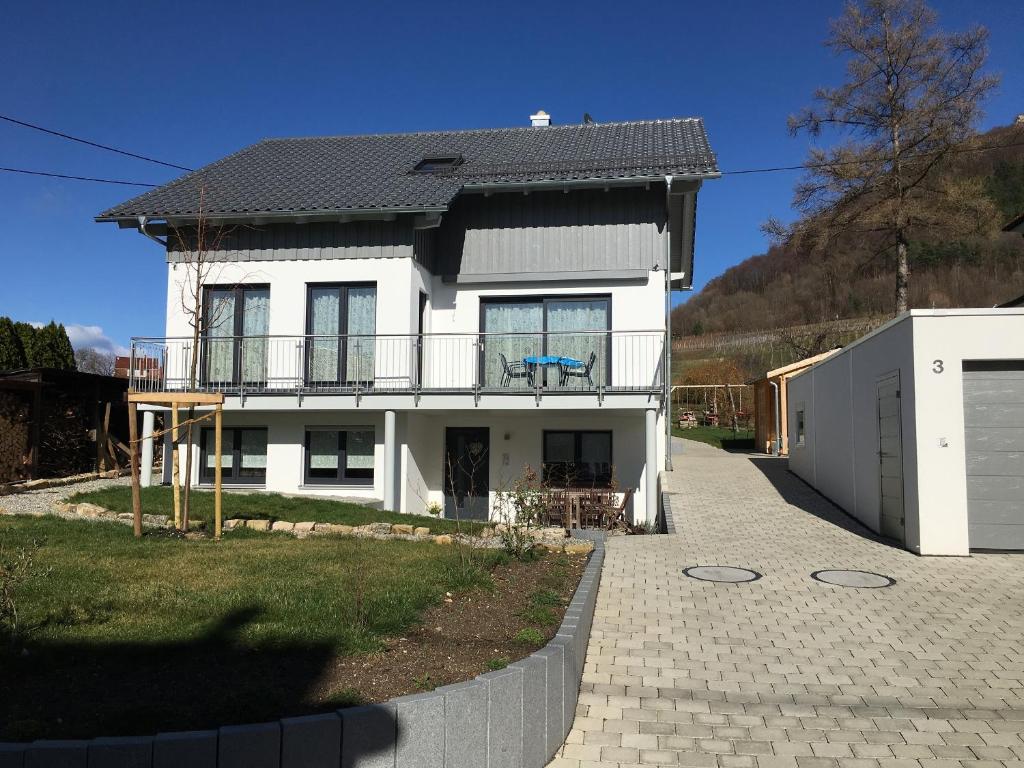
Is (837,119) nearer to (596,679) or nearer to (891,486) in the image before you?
(891,486)

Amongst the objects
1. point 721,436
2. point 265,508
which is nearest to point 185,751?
point 265,508

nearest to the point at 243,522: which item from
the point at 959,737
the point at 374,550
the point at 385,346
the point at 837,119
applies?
the point at 374,550

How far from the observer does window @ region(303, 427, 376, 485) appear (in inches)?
557

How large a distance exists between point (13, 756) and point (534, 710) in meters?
2.31

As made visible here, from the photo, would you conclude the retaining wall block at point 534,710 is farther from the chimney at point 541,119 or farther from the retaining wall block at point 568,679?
the chimney at point 541,119

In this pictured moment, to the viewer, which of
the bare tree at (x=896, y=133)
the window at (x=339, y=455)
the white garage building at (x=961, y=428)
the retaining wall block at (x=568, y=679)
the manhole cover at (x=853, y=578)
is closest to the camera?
the retaining wall block at (x=568, y=679)

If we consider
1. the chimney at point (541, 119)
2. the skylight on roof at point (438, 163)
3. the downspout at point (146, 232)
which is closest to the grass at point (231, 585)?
the downspout at point (146, 232)

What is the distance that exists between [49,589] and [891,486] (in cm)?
987

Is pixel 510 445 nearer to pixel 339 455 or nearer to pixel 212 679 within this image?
pixel 339 455

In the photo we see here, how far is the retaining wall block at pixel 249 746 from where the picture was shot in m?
2.95

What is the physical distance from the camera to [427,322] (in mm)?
15031

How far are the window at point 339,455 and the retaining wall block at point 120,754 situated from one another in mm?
11183

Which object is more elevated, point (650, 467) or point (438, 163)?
point (438, 163)

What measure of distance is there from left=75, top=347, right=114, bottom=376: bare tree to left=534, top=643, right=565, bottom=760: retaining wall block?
138ft
